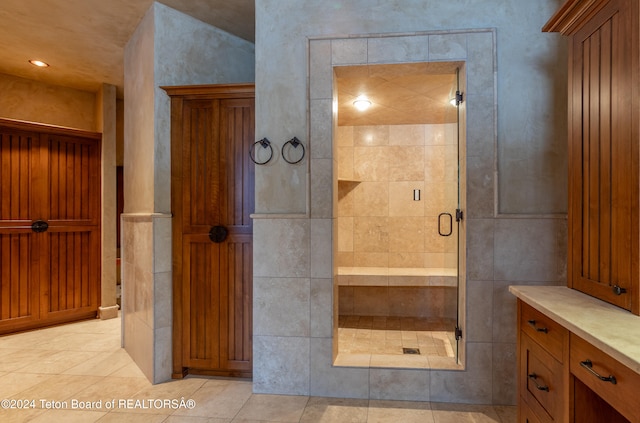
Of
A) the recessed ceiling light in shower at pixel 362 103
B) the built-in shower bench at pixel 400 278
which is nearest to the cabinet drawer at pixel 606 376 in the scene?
the built-in shower bench at pixel 400 278

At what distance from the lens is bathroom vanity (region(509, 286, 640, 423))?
103 centimetres

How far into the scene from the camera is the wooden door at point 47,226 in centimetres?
357

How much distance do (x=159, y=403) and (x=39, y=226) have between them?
2.60 m

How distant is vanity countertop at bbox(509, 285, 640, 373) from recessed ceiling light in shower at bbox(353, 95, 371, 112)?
2.40 m

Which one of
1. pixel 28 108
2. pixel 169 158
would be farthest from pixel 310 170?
pixel 28 108

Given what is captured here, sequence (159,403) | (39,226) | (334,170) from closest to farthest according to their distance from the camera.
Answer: (159,403) < (334,170) < (39,226)

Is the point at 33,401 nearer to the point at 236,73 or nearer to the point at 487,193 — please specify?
the point at 236,73

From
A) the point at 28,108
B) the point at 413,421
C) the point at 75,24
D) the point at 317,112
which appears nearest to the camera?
the point at 413,421

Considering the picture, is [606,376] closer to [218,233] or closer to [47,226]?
[218,233]

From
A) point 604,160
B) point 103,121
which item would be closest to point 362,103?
point 604,160

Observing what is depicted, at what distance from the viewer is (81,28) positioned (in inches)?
118

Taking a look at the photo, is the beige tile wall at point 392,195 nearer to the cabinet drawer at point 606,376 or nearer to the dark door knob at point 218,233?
the dark door knob at point 218,233

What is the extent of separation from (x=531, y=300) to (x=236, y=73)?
2799 mm

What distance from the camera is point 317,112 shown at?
2377 mm
